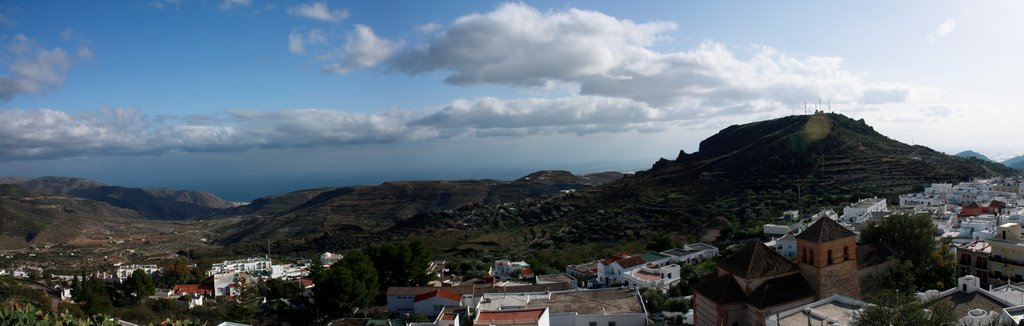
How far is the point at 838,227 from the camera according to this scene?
664 inches

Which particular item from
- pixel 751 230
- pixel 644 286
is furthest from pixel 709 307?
pixel 751 230

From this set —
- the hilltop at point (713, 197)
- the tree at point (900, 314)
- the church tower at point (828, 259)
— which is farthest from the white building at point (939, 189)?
the tree at point (900, 314)

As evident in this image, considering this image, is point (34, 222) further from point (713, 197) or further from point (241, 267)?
point (713, 197)

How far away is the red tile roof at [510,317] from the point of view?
59.6ft

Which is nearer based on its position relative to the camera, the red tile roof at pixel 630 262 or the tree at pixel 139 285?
the red tile roof at pixel 630 262

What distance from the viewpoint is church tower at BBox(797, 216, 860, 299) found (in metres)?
16.3

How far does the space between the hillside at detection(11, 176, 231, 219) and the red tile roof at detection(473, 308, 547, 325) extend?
518 feet

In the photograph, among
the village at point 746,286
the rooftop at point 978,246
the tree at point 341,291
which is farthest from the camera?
the tree at point 341,291

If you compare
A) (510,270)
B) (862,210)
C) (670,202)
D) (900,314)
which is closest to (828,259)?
(900,314)

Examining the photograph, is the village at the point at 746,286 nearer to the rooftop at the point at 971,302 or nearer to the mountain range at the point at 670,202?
the rooftop at the point at 971,302

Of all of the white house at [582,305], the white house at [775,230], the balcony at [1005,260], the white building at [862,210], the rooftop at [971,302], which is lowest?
the white house at [582,305]

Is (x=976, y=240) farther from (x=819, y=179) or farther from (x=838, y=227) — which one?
(x=819, y=179)

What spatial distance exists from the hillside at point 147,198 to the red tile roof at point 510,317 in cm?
15783

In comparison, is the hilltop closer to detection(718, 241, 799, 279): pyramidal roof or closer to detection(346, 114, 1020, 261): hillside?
detection(346, 114, 1020, 261): hillside
